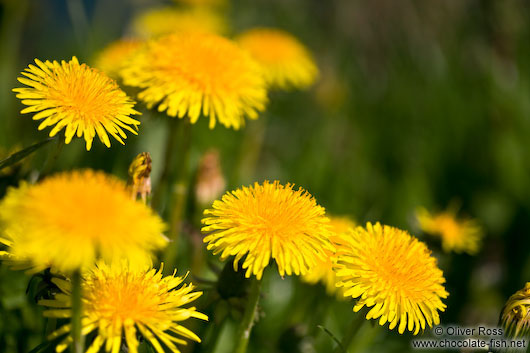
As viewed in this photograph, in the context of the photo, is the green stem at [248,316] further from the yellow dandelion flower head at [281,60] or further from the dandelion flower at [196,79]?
the yellow dandelion flower head at [281,60]

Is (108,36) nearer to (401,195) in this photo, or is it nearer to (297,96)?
(297,96)

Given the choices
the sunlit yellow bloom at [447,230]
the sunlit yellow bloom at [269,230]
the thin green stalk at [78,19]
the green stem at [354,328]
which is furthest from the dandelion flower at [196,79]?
the thin green stalk at [78,19]

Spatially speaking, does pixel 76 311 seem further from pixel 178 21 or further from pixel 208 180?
pixel 178 21

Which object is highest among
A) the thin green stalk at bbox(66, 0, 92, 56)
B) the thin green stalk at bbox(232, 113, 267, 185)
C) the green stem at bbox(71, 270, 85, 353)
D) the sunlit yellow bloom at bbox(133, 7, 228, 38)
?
the sunlit yellow bloom at bbox(133, 7, 228, 38)

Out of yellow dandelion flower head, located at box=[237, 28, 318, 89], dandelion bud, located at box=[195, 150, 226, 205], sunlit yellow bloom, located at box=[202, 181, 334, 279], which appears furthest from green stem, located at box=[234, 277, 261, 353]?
yellow dandelion flower head, located at box=[237, 28, 318, 89]

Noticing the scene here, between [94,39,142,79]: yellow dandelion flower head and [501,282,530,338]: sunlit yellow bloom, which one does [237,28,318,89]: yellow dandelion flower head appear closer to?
[94,39,142,79]: yellow dandelion flower head

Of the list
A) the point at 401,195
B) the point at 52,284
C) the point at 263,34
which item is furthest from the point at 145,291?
the point at 401,195
